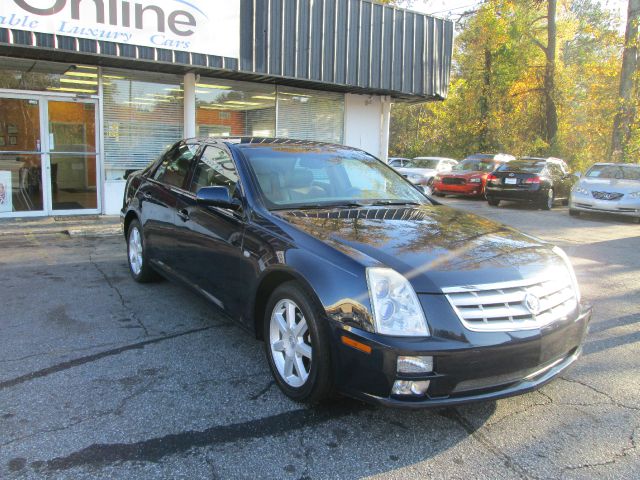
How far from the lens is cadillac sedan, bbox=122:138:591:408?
265 centimetres

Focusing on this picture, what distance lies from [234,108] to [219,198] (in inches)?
326

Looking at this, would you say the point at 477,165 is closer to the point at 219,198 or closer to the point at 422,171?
the point at 422,171

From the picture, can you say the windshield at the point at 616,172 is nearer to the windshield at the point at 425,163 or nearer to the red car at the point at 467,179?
the red car at the point at 467,179

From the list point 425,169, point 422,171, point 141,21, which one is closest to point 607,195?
point 422,171

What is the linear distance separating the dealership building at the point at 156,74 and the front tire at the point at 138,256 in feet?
13.6

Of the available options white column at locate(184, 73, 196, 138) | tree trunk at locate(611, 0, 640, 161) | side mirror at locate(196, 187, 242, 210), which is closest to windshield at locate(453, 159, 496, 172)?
tree trunk at locate(611, 0, 640, 161)

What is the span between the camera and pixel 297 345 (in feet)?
10.3

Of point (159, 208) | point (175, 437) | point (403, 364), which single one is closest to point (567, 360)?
point (403, 364)

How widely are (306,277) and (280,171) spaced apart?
4.53 feet

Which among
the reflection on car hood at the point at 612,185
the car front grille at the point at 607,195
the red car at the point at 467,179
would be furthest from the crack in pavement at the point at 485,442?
the red car at the point at 467,179

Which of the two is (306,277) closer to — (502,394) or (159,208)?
(502,394)

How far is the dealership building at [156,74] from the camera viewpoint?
870 centimetres

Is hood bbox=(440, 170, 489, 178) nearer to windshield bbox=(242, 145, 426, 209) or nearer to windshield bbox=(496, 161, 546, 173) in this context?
windshield bbox=(496, 161, 546, 173)

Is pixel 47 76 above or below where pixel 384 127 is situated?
above
